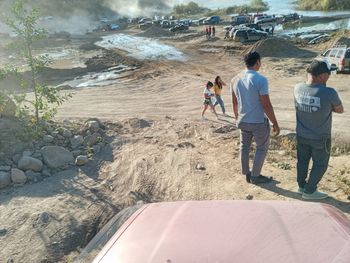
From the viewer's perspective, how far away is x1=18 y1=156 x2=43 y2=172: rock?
8.07m

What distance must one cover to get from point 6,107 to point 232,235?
8462 millimetres

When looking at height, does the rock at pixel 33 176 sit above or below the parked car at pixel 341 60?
below

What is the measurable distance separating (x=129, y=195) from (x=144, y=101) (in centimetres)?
1100

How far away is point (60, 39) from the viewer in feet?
186

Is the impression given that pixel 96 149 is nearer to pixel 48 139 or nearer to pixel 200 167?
pixel 48 139

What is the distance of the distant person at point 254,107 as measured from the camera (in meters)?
5.95

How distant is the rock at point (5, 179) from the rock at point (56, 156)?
780mm

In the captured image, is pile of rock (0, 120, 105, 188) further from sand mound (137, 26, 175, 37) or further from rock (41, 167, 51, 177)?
sand mound (137, 26, 175, 37)

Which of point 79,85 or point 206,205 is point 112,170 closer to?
point 206,205

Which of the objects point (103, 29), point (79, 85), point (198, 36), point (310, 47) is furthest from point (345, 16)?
point (79, 85)

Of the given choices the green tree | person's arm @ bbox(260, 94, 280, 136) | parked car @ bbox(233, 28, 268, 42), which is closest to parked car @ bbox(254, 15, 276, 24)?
parked car @ bbox(233, 28, 268, 42)

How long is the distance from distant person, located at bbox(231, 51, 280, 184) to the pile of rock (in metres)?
3.61

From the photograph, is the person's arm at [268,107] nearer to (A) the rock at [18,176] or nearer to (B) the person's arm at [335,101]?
(B) the person's arm at [335,101]

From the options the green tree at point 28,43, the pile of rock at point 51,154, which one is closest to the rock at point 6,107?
the green tree at point 28,43
